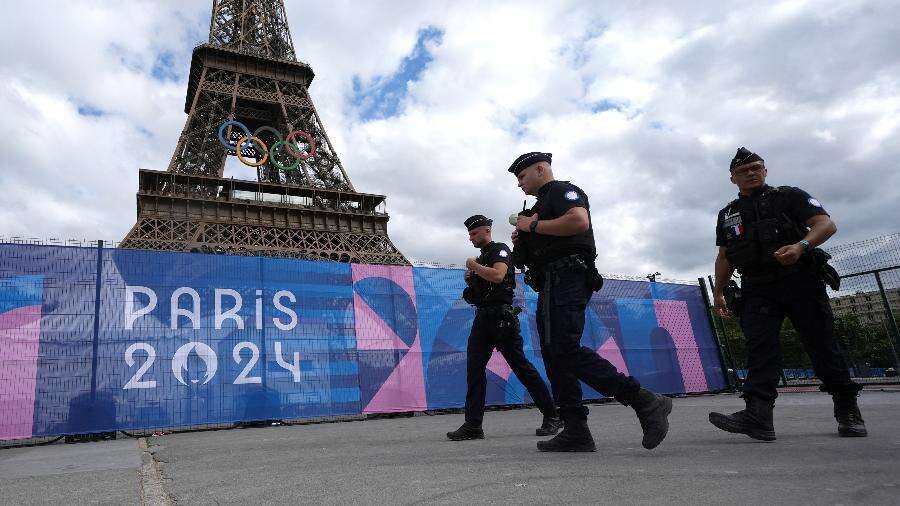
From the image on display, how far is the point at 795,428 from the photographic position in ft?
11.4

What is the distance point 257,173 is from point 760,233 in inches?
1258

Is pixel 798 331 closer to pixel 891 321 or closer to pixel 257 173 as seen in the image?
pixel 891 321

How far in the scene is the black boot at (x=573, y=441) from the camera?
2.82m

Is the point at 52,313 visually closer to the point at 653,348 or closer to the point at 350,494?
the point at 350,494

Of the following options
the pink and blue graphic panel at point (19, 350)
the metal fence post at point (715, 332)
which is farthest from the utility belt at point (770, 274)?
the metal fence post at point (715, 332)

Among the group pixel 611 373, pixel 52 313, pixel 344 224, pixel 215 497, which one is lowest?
pixel 215 497

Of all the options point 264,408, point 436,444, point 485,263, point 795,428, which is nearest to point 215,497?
point 436,444

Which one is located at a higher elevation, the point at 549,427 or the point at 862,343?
the point at 862,343

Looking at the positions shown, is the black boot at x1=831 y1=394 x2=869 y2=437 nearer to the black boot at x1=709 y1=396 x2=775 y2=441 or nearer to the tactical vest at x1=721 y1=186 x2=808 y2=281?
the black boot at x1=709 y1=396 x2=775 y2=441

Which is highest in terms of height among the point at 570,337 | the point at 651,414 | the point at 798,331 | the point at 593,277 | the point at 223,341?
the point at 223,341

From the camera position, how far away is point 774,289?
317 cm

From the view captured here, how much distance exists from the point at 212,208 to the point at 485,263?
24196 millimetres

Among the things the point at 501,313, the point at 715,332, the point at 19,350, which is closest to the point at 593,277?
the point at 501,313

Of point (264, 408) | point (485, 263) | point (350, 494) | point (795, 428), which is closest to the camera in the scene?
point (350, 494)
